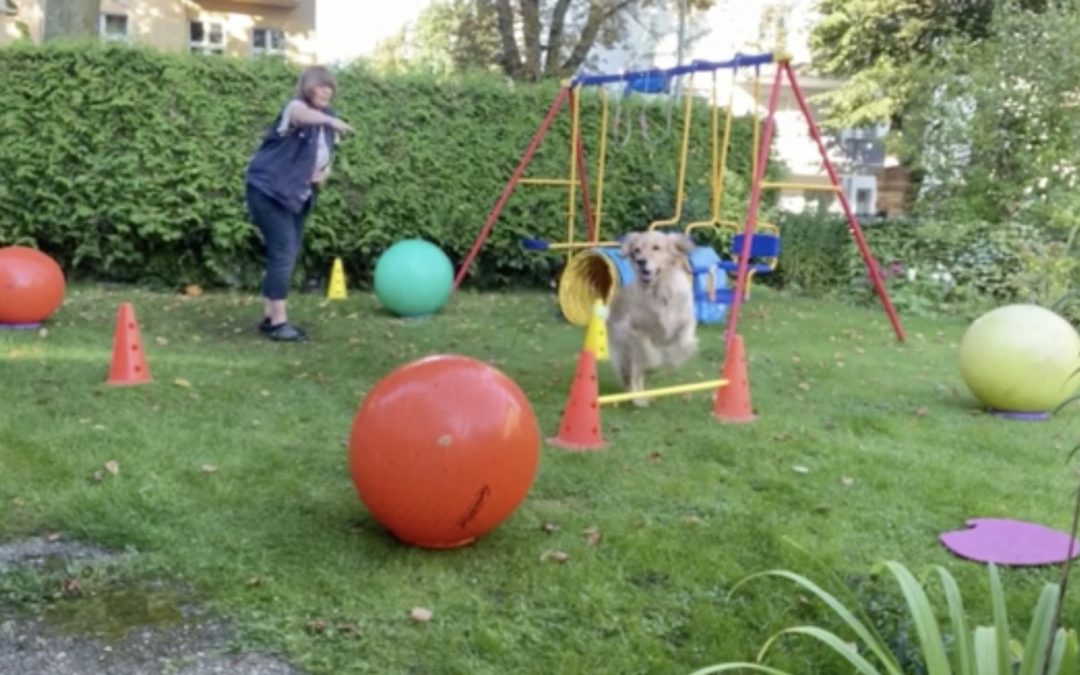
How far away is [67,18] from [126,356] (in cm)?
765

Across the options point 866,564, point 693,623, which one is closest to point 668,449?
point 866,564

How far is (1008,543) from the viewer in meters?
3.91

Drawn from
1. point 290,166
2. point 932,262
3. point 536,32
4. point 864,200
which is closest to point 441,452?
point 290,166

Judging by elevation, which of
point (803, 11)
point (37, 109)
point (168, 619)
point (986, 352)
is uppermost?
point (803, 11)

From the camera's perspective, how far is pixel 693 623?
3193 millimetres

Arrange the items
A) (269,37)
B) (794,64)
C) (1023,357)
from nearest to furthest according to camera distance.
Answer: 1. (1023,357)
2. (269,37)
3. (794,64)

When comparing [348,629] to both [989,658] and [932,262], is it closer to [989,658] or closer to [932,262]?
[989,658]

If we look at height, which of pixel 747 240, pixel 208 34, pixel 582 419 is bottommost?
pixel 582 419

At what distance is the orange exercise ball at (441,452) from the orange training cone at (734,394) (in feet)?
8.17

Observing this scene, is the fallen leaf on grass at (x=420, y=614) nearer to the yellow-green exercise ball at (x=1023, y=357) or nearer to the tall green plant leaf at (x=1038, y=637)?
the tall green plant leaf at (x=1038, y=637)

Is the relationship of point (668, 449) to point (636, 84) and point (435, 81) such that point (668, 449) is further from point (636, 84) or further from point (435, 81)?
point (435, 81)

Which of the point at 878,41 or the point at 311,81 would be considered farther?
the point at 878,41

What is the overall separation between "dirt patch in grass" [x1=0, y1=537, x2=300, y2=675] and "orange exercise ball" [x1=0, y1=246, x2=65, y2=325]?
4.82 meters

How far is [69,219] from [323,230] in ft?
8.35
